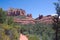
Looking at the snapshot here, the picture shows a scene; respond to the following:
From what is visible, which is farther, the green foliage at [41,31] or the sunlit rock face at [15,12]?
the sunlit rock face at [15,12]

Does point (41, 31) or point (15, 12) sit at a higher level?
point (15, 12)

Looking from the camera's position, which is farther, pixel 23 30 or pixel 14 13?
pixel 14 13

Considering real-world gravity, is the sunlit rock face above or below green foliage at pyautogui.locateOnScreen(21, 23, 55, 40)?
above

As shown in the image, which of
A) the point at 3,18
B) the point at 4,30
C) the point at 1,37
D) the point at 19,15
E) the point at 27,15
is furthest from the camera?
the point at 27,15

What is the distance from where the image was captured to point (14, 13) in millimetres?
137875

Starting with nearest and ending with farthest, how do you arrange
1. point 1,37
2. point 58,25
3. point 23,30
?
1. point 58,25
2. point 1,37
3. point 23,30

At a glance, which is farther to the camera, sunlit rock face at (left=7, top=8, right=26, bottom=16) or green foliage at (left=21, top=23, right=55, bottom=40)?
sunlit rock face at (left=7, top=8, right=26, bottom=16)

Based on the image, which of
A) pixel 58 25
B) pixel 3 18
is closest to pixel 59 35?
pixel 58 25

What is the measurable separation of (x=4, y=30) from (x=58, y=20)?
16.6 m

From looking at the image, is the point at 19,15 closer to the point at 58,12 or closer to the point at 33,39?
the point at 33,39

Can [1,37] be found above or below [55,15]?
below

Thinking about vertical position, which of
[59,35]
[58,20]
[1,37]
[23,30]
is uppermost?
[58,20]

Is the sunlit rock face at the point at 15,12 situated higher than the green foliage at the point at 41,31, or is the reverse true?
the sunlit rock face at the point at 15,12

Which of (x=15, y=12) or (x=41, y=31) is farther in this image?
(x=15, y=12)
